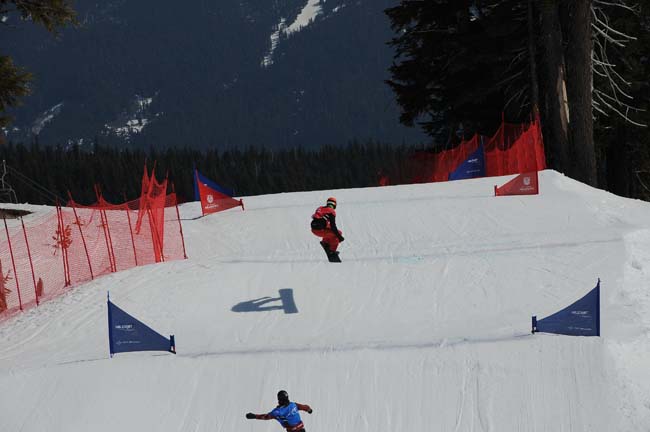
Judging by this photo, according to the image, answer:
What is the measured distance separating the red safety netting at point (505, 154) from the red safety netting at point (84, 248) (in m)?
9.40

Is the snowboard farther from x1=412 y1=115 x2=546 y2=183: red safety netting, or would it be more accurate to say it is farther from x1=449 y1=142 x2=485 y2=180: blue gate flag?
x1=412 y1=115 x2=546 y2=183: red safety netting

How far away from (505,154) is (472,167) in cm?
104

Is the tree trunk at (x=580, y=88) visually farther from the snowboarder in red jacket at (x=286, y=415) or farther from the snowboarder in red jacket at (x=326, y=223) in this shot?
the snowboarder in red jacket at (x=286, y=415)

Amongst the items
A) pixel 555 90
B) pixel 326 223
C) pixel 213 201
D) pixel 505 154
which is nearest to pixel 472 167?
pixel 505 154

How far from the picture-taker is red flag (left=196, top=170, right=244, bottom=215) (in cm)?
2091

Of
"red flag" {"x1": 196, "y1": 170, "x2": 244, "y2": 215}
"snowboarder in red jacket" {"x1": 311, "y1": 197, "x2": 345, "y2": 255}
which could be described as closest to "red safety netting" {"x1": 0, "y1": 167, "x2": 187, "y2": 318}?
"red flag" {"x1": 196, "y1": 170, "x2": 244, "y2": 215}

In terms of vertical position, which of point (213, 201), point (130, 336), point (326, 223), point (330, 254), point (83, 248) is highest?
point (213, 201)

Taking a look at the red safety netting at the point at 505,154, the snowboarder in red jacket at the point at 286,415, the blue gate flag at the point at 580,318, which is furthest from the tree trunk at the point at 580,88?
the snowboarder in red jacket at the point at 286,415

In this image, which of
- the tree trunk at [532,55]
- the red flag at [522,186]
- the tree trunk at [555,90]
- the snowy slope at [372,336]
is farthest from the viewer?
the tree trunk at [532,55]

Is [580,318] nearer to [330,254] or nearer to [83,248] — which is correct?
[330,254]

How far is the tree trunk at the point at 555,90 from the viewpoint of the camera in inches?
982

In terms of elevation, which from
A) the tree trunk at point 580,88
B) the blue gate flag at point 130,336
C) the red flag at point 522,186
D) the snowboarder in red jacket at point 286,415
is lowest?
the snowboarder in red jacket at point 286,415

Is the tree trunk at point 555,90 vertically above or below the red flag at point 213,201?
above

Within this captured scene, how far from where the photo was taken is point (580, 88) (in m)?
23.7
